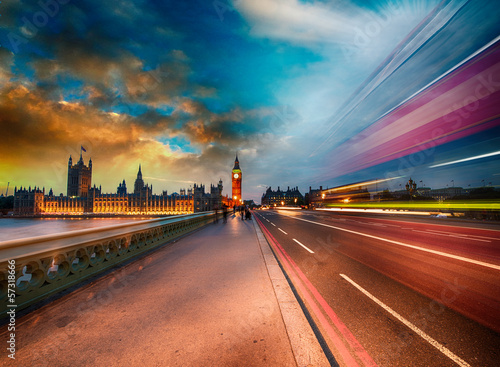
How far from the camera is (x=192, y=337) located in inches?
116

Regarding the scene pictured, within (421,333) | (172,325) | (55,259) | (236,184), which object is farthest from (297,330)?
(236,184)

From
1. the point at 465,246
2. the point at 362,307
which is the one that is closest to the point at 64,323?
the point at 362,307

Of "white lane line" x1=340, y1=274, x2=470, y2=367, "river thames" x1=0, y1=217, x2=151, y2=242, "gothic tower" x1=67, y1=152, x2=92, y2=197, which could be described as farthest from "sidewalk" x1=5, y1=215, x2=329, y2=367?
"gothic tower" x1=67, y1=152, x2=92, y2=197

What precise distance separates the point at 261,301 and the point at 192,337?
1.49 meters

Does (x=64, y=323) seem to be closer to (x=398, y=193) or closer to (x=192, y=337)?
(x=192, y=337)

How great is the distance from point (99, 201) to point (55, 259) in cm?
18669

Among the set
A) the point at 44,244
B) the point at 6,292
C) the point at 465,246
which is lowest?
the point at 465,246

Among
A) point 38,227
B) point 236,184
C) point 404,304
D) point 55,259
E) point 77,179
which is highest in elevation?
point 77,179

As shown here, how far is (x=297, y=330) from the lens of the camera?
3094 mm

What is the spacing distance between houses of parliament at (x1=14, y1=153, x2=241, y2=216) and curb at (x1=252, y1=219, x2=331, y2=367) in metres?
144

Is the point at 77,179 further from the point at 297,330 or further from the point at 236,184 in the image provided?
the point at 297,330

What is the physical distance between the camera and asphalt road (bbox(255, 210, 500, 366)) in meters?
2.62

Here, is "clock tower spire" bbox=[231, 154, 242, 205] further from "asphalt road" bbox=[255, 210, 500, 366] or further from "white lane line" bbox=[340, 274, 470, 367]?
"white lane line" bbox=[340, 274, 470, 367]

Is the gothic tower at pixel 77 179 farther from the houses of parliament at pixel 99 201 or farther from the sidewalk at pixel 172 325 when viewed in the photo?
the sidewalk at pixel 172 325
